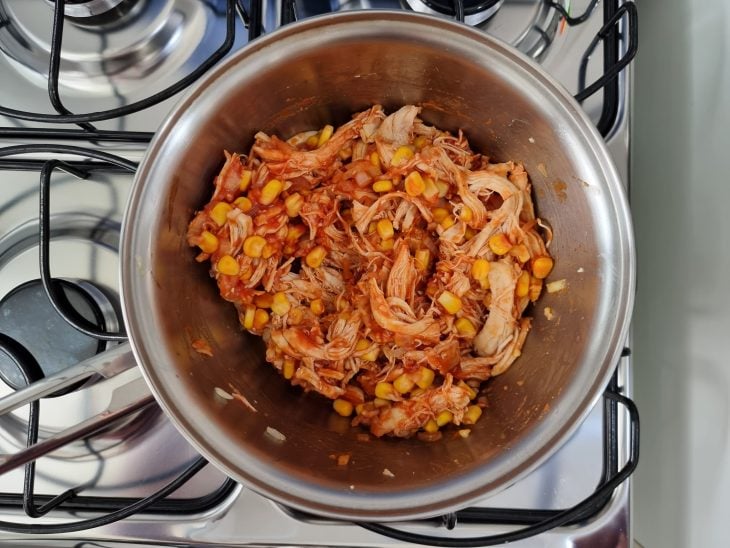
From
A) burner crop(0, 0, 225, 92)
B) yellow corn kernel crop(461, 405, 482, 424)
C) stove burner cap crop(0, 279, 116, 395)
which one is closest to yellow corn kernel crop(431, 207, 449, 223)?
yellow corn kernel crop(461, 405, 482, 424)

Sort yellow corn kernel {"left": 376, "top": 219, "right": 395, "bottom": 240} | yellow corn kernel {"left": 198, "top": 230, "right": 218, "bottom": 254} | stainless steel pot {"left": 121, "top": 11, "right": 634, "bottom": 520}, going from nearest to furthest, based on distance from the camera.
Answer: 1. stainless steel pot {"left": 121, "top": 11, "right": 634, "bottom": 520}
2. yellow corn kernel {"left": 198, "top": 230, "right": 218, "bottom": 254}
3. yellow corn kernel {"left": 376, "top": 219, "right": 395, "bottom": 240}

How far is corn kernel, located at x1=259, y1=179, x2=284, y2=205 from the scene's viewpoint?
51.6 inches

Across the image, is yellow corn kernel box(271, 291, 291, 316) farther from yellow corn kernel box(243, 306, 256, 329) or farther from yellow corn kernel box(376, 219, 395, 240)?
yellow corn kernel box(376, 219, 395, 240)

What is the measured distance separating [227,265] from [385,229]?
1.25 feet

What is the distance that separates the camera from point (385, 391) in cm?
137

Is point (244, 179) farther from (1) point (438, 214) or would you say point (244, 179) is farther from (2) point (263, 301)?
(1) point (438, 214)

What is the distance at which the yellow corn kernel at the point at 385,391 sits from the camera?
1.36 metres

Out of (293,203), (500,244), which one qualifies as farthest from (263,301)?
(500,244)

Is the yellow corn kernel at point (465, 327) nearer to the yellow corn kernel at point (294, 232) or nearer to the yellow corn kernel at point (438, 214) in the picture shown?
the yellow corn kernel at point (438, 214)

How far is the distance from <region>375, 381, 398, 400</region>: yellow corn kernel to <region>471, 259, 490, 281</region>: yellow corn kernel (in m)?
0.34

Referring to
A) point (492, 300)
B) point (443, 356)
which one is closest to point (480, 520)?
point (443, 356)

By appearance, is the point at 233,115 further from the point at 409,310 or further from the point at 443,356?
the point at 443,356

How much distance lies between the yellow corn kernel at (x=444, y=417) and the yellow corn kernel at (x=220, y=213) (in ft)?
2.21

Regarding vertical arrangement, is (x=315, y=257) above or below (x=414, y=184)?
below
